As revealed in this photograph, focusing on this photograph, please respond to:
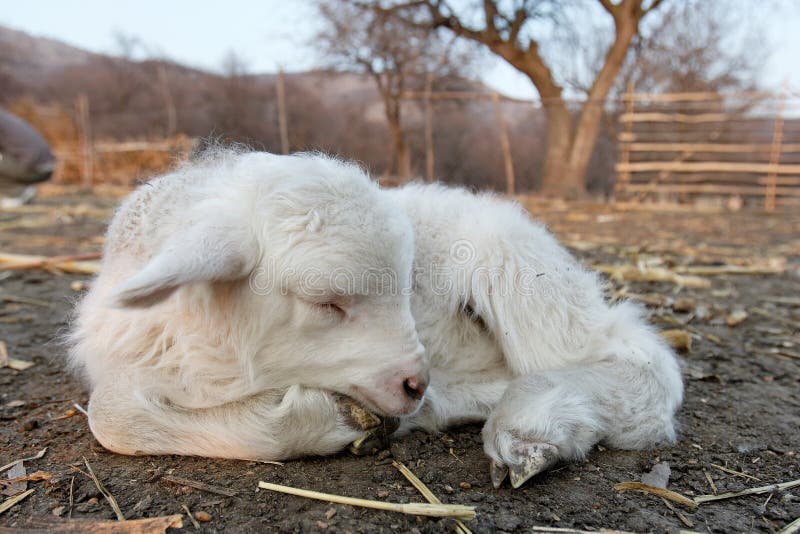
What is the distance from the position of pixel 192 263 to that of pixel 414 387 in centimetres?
84

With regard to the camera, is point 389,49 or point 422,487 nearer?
point 422,487

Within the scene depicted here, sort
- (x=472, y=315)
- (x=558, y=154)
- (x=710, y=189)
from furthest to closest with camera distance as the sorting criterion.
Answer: (x=710, y=189) → (x=558, y=154) → (x=472, y=315)

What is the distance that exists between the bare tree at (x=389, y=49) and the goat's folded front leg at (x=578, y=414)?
16.2 meters

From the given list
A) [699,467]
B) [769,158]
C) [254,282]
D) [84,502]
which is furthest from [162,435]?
[769,158]

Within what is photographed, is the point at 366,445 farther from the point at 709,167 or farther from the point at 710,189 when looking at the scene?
A: the point at 710,189

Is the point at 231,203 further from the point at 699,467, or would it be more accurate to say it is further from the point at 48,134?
the point at 48,134

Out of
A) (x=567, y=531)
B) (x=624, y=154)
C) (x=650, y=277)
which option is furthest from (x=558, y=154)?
(x=567, y=531)

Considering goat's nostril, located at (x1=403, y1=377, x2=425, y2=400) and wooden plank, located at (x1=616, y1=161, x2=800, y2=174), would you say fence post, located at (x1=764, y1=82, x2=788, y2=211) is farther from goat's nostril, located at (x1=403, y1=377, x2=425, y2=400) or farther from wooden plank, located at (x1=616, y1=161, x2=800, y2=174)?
goat's nostril, located at (x1=403, y1=377, x2=425, y2=400)

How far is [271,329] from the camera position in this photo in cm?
214

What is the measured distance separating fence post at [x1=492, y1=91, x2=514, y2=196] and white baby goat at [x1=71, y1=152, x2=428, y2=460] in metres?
14.2

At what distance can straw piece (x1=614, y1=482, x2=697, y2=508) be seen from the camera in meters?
1.92

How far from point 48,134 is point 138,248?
81.2 feet

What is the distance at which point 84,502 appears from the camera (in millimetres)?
1849

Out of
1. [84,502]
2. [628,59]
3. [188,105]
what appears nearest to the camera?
[84,502]
